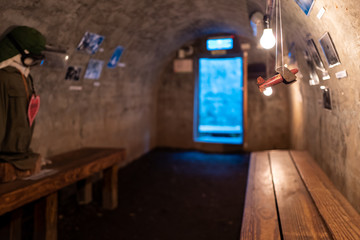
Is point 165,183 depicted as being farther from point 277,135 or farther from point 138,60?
point 277,135

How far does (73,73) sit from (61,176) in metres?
1.74

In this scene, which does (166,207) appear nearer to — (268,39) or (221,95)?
(268,39)

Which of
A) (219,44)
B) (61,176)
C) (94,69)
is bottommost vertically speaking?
(61,176)

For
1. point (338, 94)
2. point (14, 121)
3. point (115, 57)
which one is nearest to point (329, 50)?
point (338, 94)

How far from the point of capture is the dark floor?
3250 mm

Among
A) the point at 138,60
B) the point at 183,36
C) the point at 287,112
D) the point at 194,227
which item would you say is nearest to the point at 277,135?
the point at 287,112

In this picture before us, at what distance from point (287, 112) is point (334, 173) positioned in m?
4.24

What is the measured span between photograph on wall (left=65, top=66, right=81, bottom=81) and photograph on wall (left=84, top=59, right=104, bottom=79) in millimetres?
186

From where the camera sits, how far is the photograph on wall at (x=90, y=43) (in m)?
3.87

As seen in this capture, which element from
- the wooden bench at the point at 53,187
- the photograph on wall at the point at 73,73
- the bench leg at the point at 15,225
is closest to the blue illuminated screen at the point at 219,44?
the photograph on wall at the point at 73,73

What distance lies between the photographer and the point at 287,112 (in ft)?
22.2

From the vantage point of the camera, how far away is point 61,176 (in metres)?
2.77

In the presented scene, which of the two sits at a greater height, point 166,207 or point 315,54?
point 315,54

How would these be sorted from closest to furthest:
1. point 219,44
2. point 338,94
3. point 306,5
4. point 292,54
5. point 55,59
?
point 306,5 < point 338,94 < point 55,59 < point 292,54 < point 219,44
